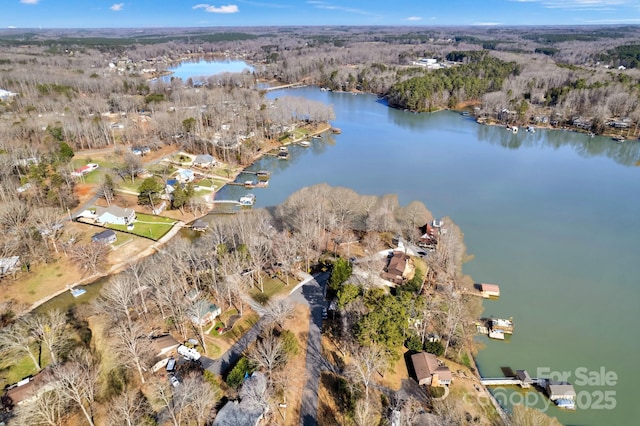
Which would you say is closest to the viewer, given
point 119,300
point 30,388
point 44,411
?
point 44,411

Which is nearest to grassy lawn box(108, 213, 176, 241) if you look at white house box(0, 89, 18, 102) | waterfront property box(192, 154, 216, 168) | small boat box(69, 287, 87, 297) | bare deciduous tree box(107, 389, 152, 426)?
small boat box(69, 287, 87, 297)

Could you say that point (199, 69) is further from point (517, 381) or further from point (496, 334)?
point (517, 381)

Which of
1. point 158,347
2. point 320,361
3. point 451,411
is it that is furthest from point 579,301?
point 158,347

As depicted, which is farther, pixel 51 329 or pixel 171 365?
pixel 51 329

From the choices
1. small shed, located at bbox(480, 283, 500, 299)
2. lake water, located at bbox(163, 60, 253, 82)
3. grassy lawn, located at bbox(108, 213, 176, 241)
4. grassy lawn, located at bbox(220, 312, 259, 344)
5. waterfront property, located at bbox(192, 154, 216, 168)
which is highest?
lake water, located at bbox(163, 60, 253, 82)

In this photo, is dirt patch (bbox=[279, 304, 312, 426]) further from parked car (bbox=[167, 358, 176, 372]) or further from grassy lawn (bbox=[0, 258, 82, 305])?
grassy lawn (bbox=[0, 258, 82, 305])

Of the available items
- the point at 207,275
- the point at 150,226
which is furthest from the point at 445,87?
the point at 207,275
